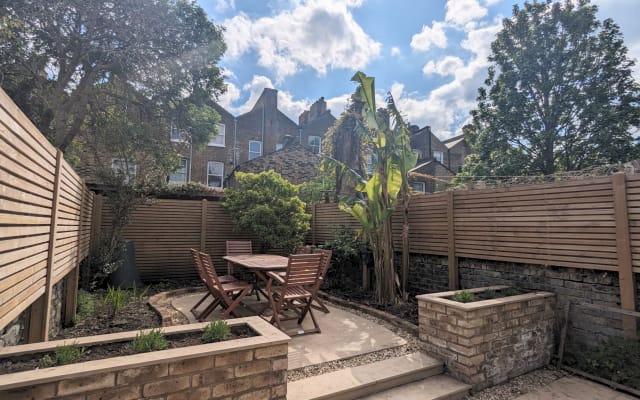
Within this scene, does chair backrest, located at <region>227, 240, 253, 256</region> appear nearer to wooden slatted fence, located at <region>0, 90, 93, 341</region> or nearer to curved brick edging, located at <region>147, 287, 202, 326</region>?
curved brick edging, located at <region>147, 287, 202, 326</region>

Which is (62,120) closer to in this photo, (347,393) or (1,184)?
(1,184)

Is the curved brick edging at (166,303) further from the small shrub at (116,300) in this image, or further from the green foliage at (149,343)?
the green foliage at (149,343)

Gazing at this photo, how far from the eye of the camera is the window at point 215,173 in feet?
60.6

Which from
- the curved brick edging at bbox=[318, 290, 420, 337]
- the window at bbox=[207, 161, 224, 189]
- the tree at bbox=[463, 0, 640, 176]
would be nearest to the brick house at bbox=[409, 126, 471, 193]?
the tree at bbox=[463, 0, 640, 176]

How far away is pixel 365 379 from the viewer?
310cm

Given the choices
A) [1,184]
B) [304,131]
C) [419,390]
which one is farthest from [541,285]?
[304,131]

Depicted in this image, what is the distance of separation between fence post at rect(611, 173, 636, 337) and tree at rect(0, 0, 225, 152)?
951 cm

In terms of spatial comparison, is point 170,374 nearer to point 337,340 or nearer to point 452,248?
point 337,340

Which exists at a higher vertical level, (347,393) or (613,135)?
(613,135)

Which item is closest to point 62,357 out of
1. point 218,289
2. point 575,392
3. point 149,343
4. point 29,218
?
point 149,343

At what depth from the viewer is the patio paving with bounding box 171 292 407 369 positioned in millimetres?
3660

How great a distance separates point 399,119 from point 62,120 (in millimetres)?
7945

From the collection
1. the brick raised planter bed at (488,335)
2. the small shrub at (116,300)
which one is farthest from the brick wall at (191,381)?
the small shrub at (116,300)

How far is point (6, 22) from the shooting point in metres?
5.59
